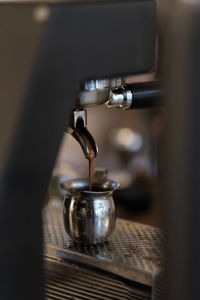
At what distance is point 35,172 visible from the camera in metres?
0.56

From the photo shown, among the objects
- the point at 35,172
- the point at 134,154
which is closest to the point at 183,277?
the point at 35,172

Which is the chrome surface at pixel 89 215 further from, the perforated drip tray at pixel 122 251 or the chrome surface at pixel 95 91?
the chrome surface at pixel 95 91

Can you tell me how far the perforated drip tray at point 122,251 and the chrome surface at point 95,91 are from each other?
19 centimetres

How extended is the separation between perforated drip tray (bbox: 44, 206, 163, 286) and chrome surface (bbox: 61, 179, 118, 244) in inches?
0.6

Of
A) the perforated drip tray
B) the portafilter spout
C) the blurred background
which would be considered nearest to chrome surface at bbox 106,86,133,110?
the portafilter spout

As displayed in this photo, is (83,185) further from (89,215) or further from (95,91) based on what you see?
(95,91)

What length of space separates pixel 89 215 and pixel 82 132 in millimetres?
124

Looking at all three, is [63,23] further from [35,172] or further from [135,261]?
[135,261]

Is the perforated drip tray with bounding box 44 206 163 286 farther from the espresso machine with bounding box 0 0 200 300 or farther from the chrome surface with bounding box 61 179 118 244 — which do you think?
the espresso machine with bounding box 0 0 200 300

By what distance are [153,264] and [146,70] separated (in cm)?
26

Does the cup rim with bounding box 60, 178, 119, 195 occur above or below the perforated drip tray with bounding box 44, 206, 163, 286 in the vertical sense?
above

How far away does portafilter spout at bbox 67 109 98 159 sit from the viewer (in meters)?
0.73

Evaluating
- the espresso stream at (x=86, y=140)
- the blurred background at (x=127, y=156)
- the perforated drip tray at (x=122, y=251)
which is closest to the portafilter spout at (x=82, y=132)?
the espresso stream at (x=86, y=140)

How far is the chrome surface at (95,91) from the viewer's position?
654 mm
